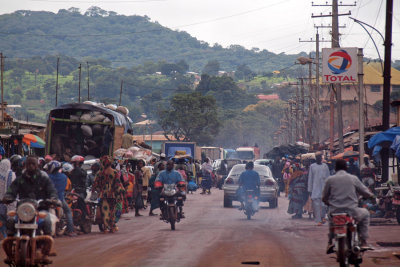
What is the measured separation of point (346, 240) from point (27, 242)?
4.75 meters

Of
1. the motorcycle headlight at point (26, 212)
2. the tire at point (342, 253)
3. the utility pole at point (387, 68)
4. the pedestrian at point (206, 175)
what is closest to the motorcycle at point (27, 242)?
the motorcycle headlight at point (26, 212)

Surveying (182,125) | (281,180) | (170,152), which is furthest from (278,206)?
(182,125)

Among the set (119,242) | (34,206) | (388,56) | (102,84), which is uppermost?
(102,84)

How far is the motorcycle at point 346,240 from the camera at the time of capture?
10383 millimetres

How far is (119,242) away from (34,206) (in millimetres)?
5183

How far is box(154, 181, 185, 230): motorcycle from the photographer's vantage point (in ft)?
59.6

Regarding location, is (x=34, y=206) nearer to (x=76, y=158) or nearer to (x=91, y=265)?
(x=91, y=265)

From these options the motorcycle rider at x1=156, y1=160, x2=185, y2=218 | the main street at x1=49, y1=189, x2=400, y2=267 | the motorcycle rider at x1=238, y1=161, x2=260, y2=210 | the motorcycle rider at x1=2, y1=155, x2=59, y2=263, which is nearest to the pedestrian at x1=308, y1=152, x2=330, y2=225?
the main street at x1=49, y1=189, x2=400, y2=267

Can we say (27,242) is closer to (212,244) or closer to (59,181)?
(212,244)

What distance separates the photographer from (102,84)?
18438 centimetres

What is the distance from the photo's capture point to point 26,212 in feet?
31.9

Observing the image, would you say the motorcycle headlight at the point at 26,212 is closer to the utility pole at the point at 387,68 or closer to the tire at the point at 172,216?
the tire at the point at 172,216

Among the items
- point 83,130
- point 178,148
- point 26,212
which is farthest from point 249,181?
point 178,148

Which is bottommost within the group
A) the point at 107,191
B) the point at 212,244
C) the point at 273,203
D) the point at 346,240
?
the point at 212,244
